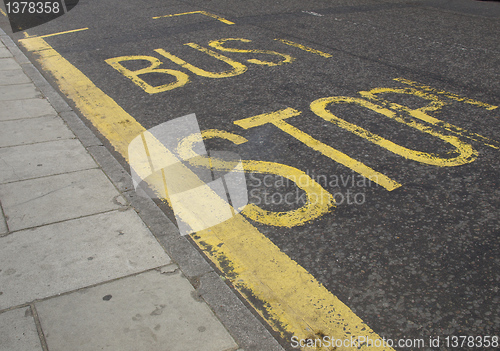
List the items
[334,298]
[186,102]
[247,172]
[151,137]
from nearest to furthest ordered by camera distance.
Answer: [334,298] < [247,172] < [151,137] < [186,102]

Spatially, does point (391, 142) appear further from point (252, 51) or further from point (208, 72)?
point (252, 51)

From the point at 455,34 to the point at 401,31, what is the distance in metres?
0.85

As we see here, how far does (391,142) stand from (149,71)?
3286 mm

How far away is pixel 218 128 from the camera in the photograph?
4.20 metres

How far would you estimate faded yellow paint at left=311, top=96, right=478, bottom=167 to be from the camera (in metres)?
3.60

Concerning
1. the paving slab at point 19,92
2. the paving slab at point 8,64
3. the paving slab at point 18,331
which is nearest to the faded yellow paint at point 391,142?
the paving slab at point 18,331

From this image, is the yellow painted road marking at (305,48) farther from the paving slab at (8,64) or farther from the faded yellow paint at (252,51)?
the paving slab at (8,64)

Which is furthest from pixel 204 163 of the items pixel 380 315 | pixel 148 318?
pixel 380 315

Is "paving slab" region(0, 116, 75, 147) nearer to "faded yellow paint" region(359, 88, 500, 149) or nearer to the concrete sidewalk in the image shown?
the concrete sidewalk

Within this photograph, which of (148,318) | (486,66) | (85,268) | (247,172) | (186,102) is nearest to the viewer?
(148,318)

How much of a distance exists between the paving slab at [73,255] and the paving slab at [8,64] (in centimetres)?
404

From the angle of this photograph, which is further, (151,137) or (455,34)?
(455,34)

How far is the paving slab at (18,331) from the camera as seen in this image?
2.05 meters

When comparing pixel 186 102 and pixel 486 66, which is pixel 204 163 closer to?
pixel 186 102
